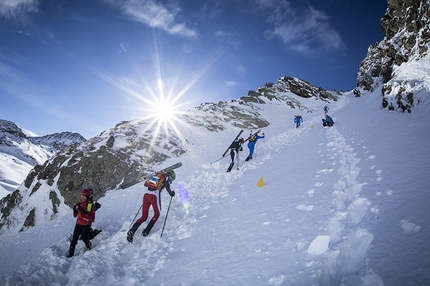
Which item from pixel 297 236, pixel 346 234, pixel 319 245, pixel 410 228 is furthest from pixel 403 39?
pixel 319 245

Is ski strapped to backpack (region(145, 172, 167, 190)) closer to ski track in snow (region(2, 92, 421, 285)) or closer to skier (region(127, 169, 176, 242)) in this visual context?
skier (region(127, 169, 176, 242))

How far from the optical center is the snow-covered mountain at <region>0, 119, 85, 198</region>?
39.3m

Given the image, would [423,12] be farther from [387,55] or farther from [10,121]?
[10,121]

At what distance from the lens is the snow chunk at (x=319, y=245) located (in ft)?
9.70

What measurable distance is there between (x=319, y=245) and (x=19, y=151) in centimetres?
10289

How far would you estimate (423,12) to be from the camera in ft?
50.8

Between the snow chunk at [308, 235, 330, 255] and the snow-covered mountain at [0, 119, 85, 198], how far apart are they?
41.7 metres

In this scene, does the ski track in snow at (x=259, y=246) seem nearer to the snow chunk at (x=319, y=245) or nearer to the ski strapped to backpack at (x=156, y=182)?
the snow chunk at (x=319, y=245)

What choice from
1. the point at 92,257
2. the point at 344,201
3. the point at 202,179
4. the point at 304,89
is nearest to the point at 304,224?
the point at 344,201

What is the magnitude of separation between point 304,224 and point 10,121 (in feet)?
548

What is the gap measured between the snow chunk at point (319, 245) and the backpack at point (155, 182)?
522 cm

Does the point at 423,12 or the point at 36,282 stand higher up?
the point at 423,12

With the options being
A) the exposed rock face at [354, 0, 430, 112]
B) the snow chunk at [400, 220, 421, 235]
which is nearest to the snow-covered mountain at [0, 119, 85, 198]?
the snow chunk at [400, 220, 421, 235]

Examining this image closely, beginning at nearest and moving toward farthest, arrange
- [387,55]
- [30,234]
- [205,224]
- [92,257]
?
1. [92,257]
2. [205,224]
3. [30,234]
4. [387,55]
